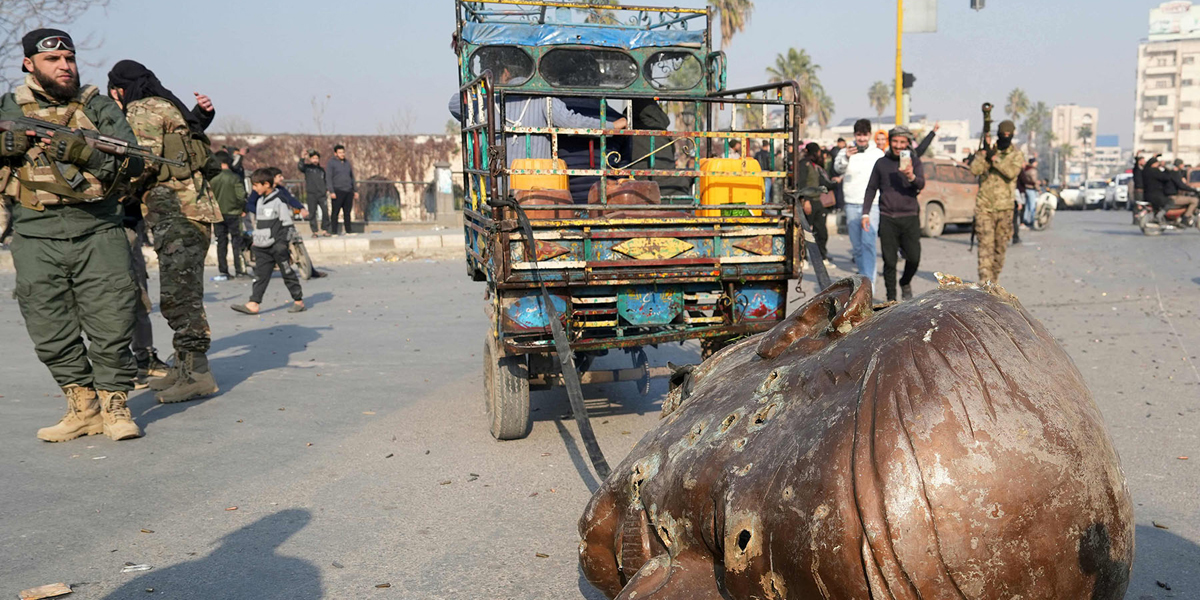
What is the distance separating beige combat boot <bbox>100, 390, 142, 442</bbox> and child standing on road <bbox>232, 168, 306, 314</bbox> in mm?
5303

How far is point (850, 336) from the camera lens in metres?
2.49

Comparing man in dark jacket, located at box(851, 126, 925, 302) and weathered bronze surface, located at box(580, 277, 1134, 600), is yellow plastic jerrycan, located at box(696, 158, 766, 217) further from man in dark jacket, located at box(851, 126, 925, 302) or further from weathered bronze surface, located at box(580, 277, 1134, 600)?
man in dark jacket, located at box(851, 126, 925, 302)

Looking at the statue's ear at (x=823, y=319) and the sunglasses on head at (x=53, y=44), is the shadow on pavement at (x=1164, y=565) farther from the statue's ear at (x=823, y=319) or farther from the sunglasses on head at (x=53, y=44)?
the sunglasses on head at (x=53, y=44)

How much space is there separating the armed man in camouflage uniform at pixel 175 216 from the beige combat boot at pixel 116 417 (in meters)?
0.89

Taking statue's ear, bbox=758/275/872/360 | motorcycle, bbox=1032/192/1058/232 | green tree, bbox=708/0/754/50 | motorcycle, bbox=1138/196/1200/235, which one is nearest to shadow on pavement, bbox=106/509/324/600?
statue's ear, bbox=758/275/872/360

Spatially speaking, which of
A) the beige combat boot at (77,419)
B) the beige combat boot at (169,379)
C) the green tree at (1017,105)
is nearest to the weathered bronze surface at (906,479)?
the beige combat boot at (77,419)

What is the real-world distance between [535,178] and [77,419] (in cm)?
324

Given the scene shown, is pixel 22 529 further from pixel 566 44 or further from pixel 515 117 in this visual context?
pixel 566 44

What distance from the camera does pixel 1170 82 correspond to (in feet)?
Result: 371

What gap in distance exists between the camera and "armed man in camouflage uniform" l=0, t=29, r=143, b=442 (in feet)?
17.1

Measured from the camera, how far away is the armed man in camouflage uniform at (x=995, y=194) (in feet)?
32.8

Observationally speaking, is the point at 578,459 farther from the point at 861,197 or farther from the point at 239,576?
the point at 861,197

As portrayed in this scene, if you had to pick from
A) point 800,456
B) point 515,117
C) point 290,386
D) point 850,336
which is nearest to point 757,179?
point 515,117

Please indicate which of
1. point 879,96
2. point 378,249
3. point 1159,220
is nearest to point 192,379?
point 378,249
